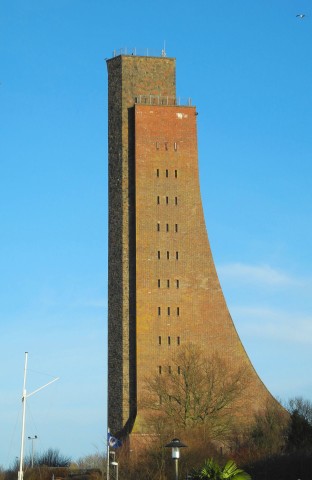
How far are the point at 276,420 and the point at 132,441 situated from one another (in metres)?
9.38

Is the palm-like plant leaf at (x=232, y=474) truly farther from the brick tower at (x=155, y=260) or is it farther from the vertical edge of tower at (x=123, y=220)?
the brick tower at (x=155, y=260)

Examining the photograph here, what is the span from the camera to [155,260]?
85188mm

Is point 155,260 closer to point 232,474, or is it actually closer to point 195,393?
point 195,393

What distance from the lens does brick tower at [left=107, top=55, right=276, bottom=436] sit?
8438 cm

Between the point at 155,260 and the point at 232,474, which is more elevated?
the point at 155,260

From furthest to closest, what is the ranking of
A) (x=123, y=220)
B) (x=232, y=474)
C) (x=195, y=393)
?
(x=123, y=220)
(x=195, y=393)
(x=232, y=474)

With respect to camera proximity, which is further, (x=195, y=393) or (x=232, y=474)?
(x=195, y=393)

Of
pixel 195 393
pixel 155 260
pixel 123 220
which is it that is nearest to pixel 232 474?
pixel 195 393

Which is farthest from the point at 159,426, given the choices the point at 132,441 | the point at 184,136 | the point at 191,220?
the point at 184,136

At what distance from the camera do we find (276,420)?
79.9 meters

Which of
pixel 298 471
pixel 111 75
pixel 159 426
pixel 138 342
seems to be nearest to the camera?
pixel 298 471

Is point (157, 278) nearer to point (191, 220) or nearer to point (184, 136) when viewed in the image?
point (191, 220)

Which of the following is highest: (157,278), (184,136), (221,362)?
(184,136)

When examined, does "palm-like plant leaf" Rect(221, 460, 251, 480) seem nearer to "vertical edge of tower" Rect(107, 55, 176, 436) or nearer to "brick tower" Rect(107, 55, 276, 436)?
"vertical edge of tower" Rect(107, 55, 176, 436)
